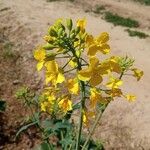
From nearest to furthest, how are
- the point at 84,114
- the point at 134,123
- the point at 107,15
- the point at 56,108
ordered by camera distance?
the point at 84,114 → the point at 56,108 → the point at 134,123 → the point at 107,15

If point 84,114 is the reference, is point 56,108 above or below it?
below

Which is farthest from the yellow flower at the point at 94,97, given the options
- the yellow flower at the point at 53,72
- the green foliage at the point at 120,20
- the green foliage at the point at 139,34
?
the green foliage at the point at 120,20

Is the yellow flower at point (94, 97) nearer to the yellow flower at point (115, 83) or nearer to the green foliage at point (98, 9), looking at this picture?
the yellow flower at point (115, 83)

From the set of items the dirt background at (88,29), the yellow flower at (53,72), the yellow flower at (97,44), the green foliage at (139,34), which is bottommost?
the green foliage at (139,34)

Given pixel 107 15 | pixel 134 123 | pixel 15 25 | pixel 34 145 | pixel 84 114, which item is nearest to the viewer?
pixel 84 114

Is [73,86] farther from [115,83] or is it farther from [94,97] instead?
[115,83]

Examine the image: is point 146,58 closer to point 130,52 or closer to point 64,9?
point 130,52

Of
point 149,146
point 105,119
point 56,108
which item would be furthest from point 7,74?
point 56,108

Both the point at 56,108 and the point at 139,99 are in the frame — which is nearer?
the point at 56,108

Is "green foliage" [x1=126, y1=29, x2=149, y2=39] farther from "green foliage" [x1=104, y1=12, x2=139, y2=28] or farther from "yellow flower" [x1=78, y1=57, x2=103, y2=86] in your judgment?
"yellow flower" [x1=78, y1=57, x2=103, y2=86]
